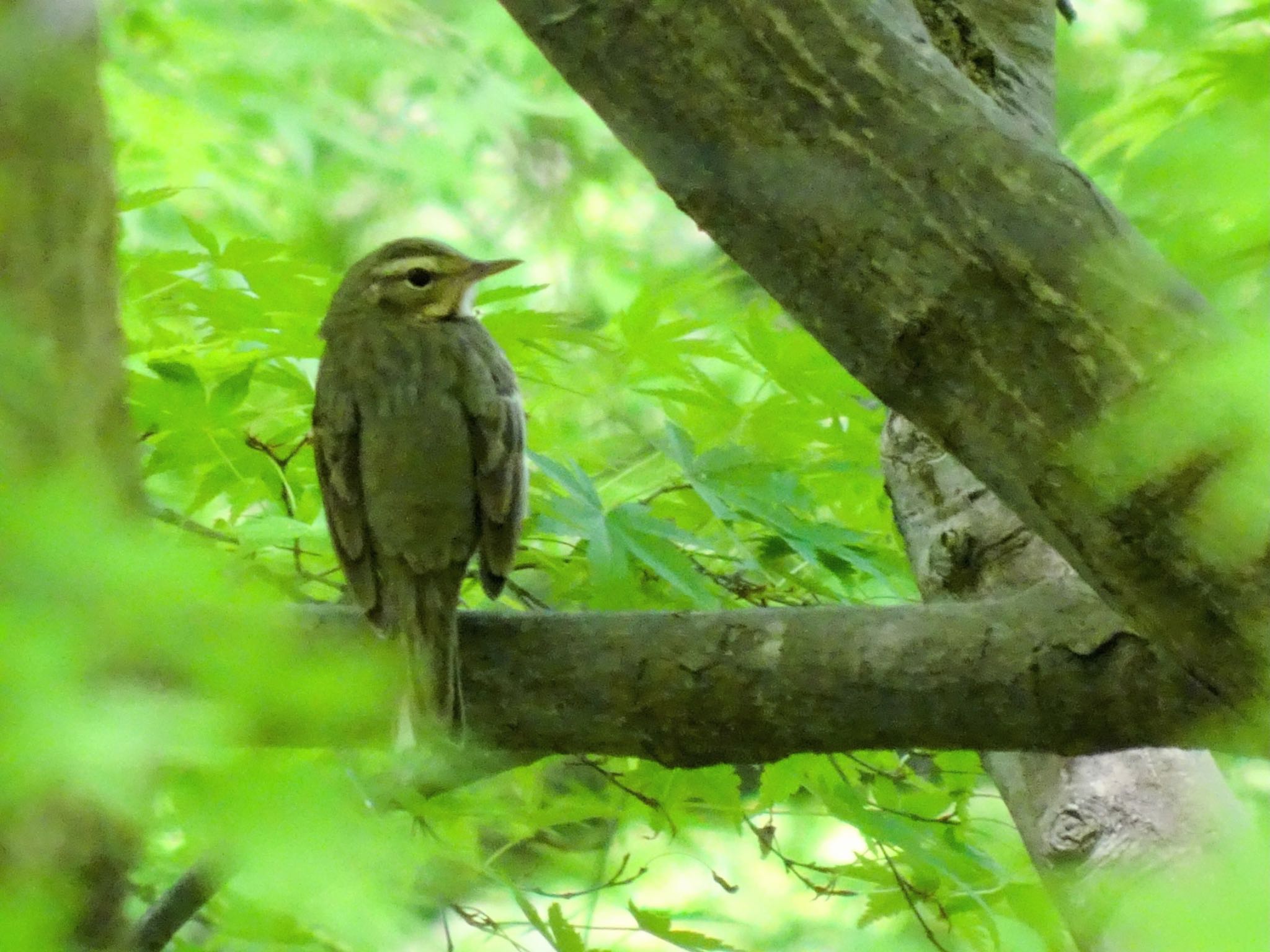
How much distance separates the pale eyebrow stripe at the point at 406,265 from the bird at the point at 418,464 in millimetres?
150

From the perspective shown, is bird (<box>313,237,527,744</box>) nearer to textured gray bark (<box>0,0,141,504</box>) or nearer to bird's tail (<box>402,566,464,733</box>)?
bird's tail (<box>402,566,464,733</box>)

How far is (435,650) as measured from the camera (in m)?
1.79

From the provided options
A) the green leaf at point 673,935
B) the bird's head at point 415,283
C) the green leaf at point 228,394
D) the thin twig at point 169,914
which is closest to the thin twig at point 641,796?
the green leaf at point 673,935

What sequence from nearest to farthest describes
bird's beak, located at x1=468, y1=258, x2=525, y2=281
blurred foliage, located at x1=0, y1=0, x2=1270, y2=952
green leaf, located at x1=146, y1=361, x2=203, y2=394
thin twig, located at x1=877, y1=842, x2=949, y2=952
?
blurred foliage, located at x1=0, y1=0, x2=1270, y2=952
green leaf, located at x1=146, y1=361, x2=203, y2=394
thin twig, located at x1=877, y1=842, x2=949, y2=952
bird's beak, located at x1=468, y1=258, x2=525, y2=281

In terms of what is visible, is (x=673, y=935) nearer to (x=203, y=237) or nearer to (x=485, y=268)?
(x=203, y=237)

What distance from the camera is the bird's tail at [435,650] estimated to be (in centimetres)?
→ 162

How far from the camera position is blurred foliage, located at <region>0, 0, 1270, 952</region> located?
573mm

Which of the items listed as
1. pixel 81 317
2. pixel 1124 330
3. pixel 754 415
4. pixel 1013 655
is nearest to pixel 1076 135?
pixel 754 415

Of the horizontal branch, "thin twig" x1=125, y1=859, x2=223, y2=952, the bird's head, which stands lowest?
"thin twig" x1=125, y1=859, x2=223, y2=952

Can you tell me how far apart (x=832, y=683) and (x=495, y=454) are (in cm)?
79

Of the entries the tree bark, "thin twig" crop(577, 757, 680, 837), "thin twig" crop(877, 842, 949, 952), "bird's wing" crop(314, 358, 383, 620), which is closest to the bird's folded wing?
"bird's wing" crop(314, 358, 383, 620)

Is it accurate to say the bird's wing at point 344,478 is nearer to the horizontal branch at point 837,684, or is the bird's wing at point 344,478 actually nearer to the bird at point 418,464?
the bird at point 418,464

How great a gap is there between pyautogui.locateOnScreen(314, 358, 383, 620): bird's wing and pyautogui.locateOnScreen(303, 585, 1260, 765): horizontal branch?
401mm

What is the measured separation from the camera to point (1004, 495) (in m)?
1.25
